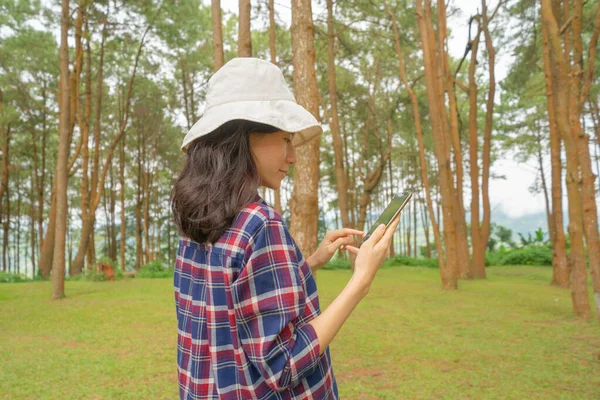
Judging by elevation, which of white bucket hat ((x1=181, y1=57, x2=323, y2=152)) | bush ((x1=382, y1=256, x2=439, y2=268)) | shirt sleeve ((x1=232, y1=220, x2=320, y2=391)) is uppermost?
white bucket hat ((x1=181, y1=57, x2=323, y2=152))

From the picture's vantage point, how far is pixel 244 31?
6984 mm

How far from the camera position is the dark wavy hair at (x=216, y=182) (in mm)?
1252

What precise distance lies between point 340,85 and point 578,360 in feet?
54.9

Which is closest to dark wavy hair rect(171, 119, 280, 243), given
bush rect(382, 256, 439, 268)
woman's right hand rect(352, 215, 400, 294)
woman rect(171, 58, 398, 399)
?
woman rect(171, 58, 398, 399)

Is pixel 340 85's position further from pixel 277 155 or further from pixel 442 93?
pixel 277 155

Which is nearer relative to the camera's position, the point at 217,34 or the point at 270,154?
the point at 270,154

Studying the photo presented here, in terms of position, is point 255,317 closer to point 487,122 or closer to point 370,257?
point 370,257

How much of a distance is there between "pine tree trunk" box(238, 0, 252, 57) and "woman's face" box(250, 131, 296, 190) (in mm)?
5873

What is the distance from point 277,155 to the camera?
1415mm

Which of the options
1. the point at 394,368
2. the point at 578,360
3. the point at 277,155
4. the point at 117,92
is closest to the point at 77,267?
the point at 117,92

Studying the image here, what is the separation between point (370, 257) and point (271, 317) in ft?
1.13

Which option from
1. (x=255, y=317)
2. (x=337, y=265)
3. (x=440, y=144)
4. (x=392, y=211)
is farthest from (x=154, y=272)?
(x=255, y=317)

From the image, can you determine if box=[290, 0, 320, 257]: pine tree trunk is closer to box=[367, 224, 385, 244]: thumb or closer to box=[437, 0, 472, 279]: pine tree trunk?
box=[367, 224, 385, 244]: thumb

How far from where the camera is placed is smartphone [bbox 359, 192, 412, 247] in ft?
4.90
